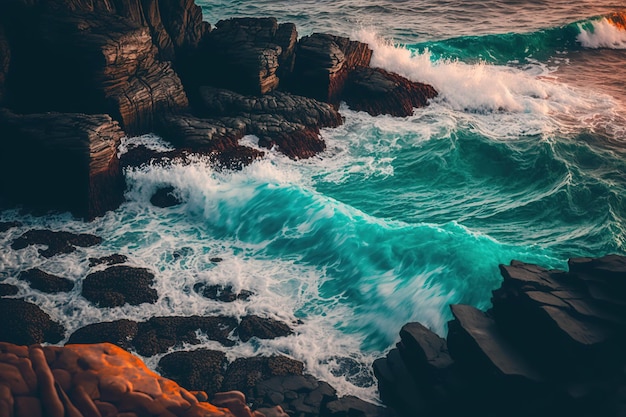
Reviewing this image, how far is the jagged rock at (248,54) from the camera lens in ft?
59.6

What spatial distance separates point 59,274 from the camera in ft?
38.9

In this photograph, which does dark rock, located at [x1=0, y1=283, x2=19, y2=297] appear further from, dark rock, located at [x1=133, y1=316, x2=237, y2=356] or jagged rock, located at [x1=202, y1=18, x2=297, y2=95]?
jagged rock, located at [x1=202, y1=18, x2=297, y2=95]

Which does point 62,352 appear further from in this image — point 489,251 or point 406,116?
point 406,116

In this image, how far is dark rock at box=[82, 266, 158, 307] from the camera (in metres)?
11.2

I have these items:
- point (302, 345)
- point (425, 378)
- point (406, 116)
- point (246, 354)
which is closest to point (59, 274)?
point (246, 354)

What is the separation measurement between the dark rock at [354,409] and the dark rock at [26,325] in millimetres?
5113

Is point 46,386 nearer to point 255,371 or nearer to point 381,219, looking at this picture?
point 255,371

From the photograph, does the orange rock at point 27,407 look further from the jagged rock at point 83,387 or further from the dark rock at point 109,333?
the dark rock at point 109,333

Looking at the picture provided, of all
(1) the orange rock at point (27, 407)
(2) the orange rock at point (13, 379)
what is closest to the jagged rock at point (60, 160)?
(2) the orange rock at point (13, 379)

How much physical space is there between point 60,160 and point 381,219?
26.0ft

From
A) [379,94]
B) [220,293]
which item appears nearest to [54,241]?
[220,293]

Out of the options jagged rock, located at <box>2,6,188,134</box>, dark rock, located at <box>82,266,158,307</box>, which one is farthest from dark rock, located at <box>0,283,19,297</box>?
jagged rock, located at <box>2,6,188,134</box>

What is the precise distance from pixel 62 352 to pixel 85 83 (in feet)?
37.4

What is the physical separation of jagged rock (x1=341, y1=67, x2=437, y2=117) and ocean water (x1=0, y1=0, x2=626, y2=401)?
0.44 m
